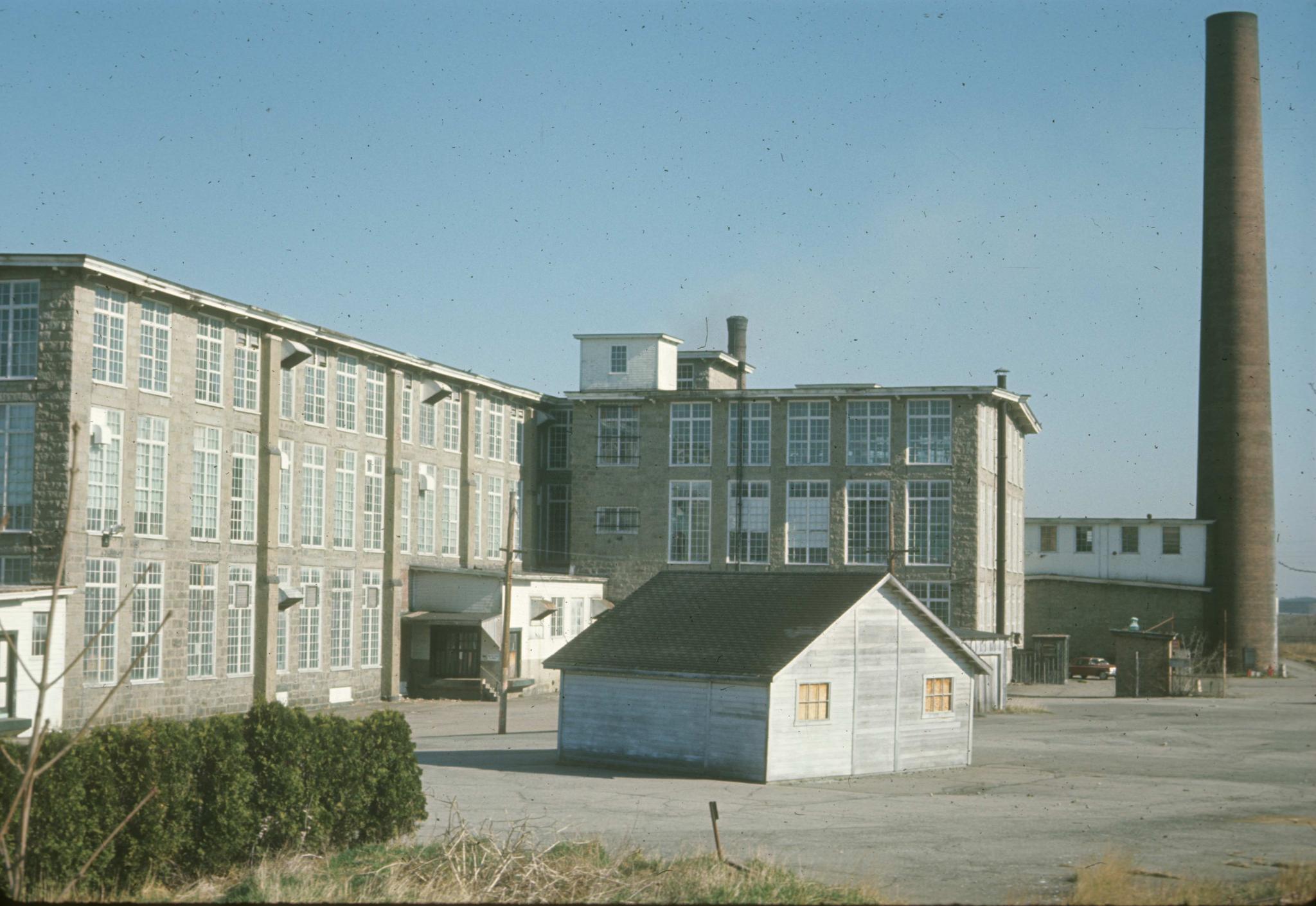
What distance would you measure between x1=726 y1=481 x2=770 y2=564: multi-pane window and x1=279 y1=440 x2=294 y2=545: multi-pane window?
2103 centimetres

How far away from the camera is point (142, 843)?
1742cm

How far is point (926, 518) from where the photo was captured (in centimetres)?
6003

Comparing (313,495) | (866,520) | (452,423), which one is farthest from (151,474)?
(866,520)

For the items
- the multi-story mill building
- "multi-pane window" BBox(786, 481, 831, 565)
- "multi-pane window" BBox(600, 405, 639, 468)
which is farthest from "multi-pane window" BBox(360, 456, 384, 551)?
"multi-pane window" BBox(786, 481, 831, 565)

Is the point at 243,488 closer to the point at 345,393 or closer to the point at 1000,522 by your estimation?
the point at 345,393

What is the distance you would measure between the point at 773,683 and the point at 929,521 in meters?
31.5

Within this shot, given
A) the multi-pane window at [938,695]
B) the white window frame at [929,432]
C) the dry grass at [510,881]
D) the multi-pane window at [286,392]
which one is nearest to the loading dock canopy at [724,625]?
the multi-pane window at [938,695]

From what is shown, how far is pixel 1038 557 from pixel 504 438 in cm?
3100

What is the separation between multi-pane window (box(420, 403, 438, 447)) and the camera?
54812 millimetres

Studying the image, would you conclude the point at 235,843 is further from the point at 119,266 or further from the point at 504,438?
the point at 504,438

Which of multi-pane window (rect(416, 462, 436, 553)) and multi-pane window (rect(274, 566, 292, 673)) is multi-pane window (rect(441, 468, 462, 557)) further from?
multi-pane window (rect(274, 566, 292, 673))

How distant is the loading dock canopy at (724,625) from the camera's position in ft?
101

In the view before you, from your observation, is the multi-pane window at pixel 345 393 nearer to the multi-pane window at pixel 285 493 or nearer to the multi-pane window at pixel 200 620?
the multi-pane window at pixel 285 493

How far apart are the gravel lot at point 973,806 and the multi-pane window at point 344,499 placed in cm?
851
